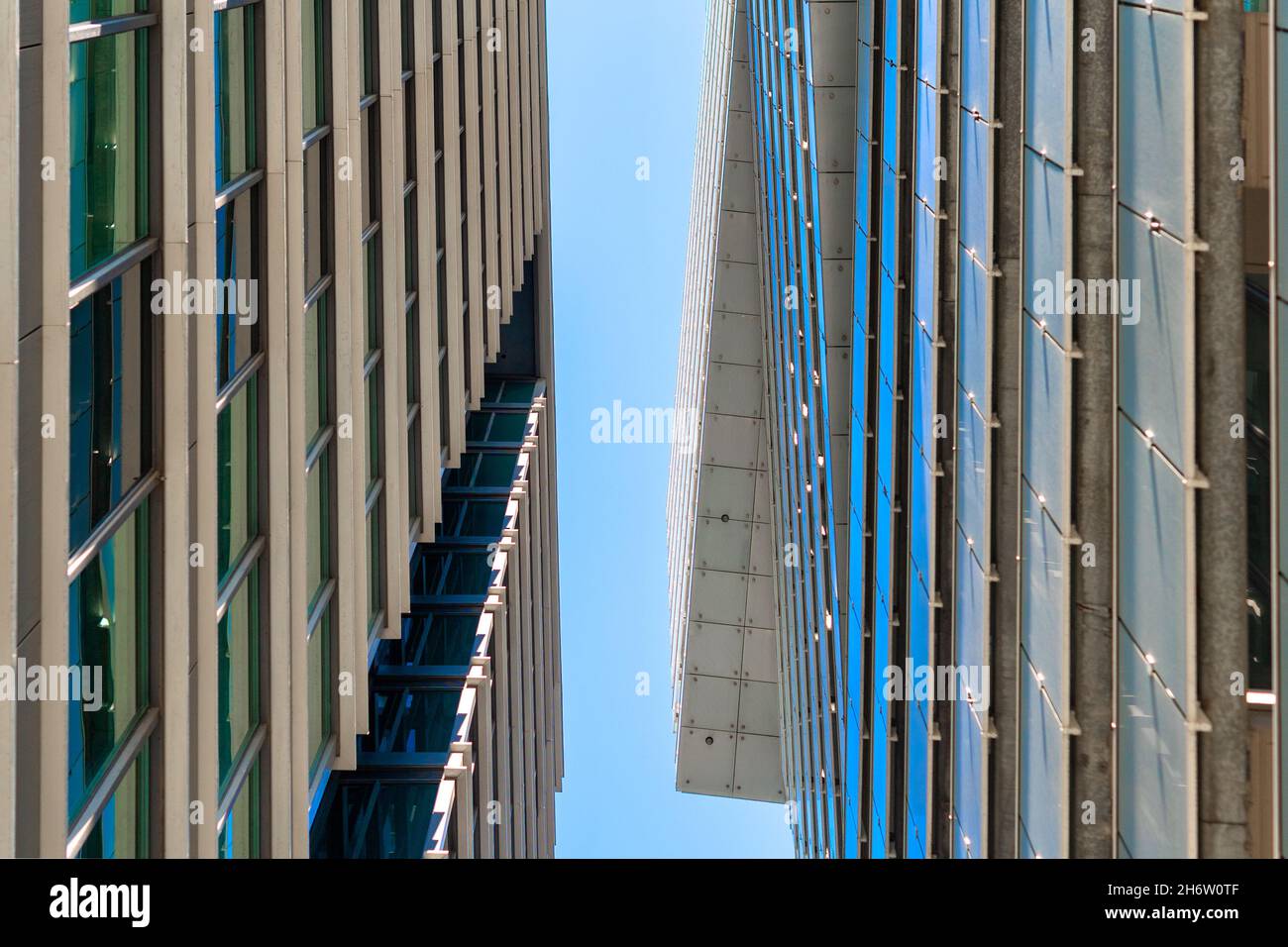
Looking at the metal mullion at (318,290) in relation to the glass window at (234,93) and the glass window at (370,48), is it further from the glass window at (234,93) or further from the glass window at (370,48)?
the glass window at (370,48)

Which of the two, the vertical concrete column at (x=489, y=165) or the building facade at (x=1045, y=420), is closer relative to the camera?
the building facade at (x=1045, y=420)

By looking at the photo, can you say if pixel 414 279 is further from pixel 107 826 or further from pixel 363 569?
pixel 107 826

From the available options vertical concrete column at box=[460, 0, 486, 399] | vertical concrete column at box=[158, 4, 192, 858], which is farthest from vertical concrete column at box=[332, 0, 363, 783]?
vertical concrete column at box=[460, 0, 486, 399]

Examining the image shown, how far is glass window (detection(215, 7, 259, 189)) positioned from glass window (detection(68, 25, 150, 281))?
7.54ft

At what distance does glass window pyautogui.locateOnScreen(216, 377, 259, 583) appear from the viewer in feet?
43.7

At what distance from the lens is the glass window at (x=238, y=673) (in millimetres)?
13484

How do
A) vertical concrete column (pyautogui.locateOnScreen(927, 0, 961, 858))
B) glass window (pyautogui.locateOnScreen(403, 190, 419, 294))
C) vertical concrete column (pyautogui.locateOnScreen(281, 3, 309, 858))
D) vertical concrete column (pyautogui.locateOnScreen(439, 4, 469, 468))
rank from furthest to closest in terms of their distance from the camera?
1. vertical concrete column (pyautogui.locateOnScreen(439, 4, 469, 468))
2. glass window (pyautogui.locateOnScreen(403, 190, 419, 294))
3. vertical concrete column (pyautogui.locateOnScreen(927, 0, 961, 858))
4. vertical concrete column (pyautogui.locateOnScreen(281, 3, 309, 858))

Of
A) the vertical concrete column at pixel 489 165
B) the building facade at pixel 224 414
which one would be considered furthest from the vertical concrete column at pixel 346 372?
the vertical concrete column at pixel 489 165

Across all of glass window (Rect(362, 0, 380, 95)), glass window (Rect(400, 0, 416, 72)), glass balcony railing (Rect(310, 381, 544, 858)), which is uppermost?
glass window (Rect(400, 0, 416, 72))

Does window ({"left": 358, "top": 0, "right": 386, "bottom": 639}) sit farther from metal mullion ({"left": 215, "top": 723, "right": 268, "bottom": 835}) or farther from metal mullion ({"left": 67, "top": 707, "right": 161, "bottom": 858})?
metal mullion ({"left": 67, "top": 707, "right": 161, "bottom": 858})

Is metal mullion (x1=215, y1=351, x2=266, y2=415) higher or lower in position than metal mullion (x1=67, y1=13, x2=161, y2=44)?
lower

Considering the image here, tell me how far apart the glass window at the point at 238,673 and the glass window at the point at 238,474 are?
0.56 metres

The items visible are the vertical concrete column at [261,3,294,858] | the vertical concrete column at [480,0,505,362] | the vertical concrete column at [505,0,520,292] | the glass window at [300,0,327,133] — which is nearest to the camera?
the vertical concrete column at [261,3,294,858]

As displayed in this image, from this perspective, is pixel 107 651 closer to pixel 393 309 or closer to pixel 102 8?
pixel 102 8
